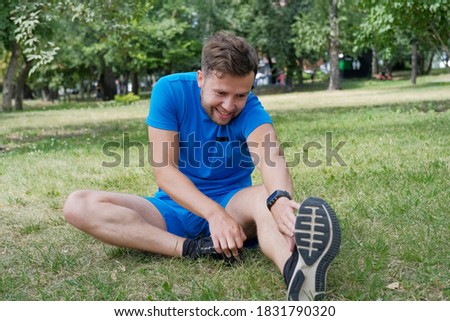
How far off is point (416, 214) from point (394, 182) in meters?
1.26

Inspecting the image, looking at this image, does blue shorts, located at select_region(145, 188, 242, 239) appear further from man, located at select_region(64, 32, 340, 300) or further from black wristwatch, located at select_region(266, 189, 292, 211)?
black wristwatch, located at select_region(266, 189, 292, 211)

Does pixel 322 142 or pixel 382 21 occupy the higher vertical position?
pixel 382 21

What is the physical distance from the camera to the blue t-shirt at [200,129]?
12.5 feet

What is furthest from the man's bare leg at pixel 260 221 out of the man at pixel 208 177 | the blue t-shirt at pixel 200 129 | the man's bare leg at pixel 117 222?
the man's bare leg at pixel 117 222

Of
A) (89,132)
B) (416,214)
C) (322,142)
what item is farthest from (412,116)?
(416,214)

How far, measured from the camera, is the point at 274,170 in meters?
3.53

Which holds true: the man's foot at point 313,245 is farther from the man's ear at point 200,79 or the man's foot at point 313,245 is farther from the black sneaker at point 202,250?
the man's ear at point 200,79

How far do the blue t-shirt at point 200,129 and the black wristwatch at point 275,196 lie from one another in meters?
0.59

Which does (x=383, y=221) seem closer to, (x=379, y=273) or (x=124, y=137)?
(x=379, y=273)

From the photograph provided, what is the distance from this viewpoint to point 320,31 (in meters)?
35.4

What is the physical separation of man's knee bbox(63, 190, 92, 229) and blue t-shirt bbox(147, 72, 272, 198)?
58 centimetres

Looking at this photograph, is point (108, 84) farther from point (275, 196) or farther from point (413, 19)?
point (275, 196)

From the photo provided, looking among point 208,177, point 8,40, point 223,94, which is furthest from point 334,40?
point 223,94

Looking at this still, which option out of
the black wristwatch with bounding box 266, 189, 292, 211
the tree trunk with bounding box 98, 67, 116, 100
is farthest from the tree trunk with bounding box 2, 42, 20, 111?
the black wristwatch with bounding box 266, 189, 292, 211
